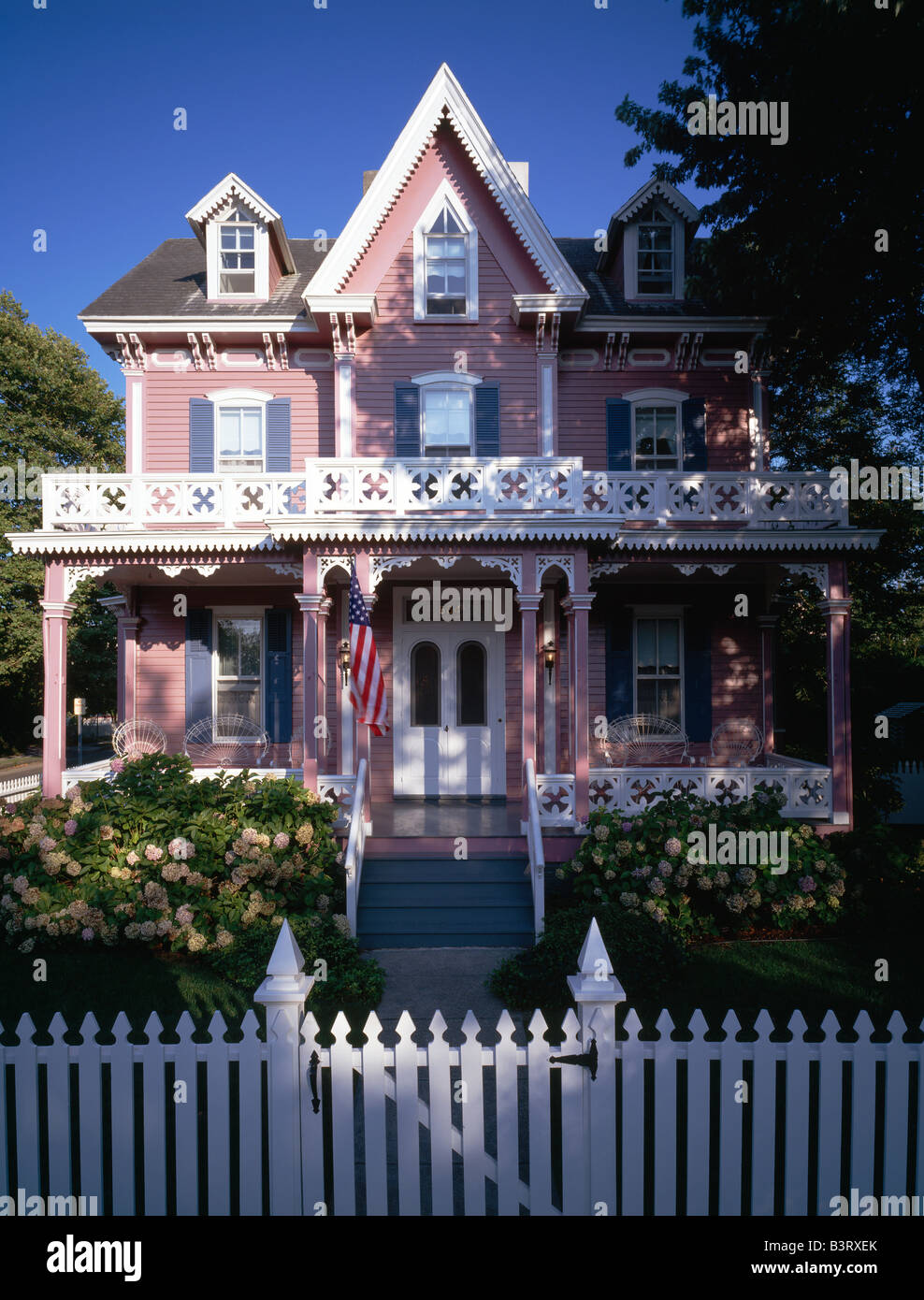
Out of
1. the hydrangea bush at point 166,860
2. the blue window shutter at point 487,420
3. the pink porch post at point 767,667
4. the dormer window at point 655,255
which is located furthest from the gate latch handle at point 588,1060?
the dormer window at point 655,255

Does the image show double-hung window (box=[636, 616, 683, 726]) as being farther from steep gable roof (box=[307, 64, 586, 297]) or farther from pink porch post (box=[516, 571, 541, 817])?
steep gable roof (box=[307, 64, 586, 297])

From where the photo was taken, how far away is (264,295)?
45.7ft

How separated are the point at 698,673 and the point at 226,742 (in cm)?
854

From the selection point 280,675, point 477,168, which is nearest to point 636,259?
point 477,168

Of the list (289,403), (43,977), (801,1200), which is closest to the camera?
(801,1200)

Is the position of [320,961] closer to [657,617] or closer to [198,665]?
[198,665]

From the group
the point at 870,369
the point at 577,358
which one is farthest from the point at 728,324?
the point at 870,369

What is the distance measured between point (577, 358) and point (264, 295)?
19.3 ft

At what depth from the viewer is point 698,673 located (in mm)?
13633

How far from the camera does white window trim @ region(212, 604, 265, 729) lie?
1358 centimetres

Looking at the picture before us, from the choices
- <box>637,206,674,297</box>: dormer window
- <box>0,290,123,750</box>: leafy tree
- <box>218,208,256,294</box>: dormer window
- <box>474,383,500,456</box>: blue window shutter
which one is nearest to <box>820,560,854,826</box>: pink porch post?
<box>474,383,500,456</box>: blue window shutter

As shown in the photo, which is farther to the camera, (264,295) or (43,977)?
(264,295)

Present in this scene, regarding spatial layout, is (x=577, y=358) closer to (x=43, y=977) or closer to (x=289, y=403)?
(x=289, y=403)

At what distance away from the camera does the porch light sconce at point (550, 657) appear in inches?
523
